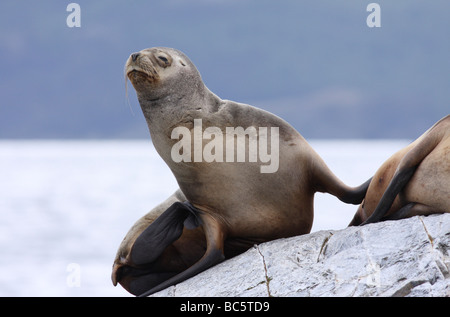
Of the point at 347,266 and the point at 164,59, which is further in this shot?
the point at 164,59

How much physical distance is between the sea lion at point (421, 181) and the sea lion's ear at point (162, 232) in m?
1.31

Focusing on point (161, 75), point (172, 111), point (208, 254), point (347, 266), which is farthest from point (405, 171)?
point (161, 75)

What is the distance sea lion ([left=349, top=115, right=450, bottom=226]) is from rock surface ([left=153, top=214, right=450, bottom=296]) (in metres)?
0.20

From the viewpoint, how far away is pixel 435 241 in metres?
4.88

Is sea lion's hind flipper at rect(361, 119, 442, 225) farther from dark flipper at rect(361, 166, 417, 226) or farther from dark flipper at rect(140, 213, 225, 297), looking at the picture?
dark flipper at rect(140, 213, 225, 297)

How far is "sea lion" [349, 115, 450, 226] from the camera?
5.40 metres

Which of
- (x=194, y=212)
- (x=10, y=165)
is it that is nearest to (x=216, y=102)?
(x=194, y=212)

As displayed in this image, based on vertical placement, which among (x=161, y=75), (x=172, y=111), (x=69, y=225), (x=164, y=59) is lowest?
(x=69, y=225)

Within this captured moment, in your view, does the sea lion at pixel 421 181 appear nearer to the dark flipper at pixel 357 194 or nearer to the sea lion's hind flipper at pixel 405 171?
the sea lion's hind flipper at pixel 405 171

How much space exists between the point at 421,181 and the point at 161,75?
1.95 metres

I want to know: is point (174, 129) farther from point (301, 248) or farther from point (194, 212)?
point (301, 248)

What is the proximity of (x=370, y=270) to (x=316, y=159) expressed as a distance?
153 cm

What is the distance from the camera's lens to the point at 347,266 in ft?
16.0

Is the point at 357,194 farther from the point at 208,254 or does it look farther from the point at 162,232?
the point at 162,232
